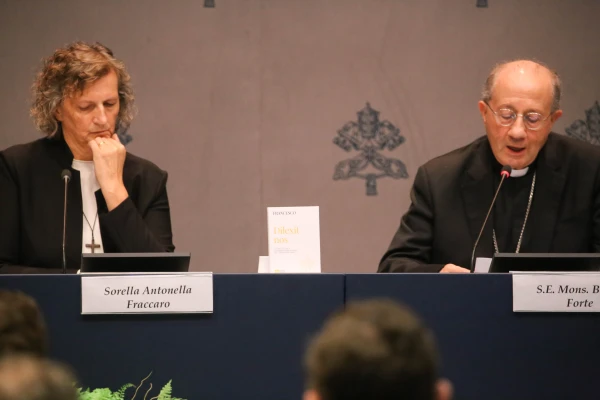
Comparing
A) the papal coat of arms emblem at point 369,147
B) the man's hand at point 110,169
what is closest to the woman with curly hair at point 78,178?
the man's hand at point 110,169

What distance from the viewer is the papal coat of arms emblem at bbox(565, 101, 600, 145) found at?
502 cm

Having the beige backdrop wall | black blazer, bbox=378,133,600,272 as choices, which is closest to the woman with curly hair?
black blazer, bbox=378,133,600,272

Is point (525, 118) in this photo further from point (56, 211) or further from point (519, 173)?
point (56, 211)

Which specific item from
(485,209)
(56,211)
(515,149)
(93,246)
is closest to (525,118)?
(515,149)

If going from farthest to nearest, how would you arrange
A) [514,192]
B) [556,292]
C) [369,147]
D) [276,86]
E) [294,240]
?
[369,147], [276,86], [514,192], [294,240], [556,292]

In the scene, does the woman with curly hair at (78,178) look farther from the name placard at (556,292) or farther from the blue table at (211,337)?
the name placard at (556,292)

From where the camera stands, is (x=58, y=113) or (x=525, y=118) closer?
(x=525, y=118)

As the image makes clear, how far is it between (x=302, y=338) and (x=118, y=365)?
20.1 inches

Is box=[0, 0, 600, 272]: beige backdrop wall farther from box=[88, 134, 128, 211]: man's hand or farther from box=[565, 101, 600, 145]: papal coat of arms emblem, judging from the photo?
box=[88, 134, 128, 211]: man's hand

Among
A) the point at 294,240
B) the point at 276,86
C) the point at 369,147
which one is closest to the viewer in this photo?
the point at 294,240

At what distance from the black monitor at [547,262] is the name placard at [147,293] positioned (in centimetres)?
84

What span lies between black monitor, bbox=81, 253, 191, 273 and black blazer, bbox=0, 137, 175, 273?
2.07 feet

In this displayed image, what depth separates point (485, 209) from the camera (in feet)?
11.9

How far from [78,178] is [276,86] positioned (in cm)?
149
